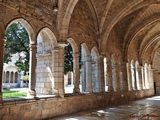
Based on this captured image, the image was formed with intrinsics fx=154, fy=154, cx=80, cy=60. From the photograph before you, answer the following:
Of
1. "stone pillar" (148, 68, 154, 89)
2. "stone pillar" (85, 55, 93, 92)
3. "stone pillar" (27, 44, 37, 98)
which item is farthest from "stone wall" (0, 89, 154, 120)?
"stone pillar" (148, 68, 154, 89)

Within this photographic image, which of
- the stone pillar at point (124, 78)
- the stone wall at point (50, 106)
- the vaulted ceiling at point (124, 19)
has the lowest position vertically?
the stone wall at point (50, 106)

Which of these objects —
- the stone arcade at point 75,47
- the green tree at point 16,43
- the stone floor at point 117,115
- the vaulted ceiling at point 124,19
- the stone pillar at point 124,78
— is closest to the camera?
the stone arcade at point 75,47

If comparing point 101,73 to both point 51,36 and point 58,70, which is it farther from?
point 51,36

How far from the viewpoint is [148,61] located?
45.5 ft

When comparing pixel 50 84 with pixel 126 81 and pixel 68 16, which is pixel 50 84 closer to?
pixel 68 16

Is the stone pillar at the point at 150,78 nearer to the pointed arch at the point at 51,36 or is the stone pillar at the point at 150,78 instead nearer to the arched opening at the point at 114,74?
the arched opening at the point at 114,74

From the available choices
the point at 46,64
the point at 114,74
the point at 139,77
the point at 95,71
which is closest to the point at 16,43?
the point at 46,64

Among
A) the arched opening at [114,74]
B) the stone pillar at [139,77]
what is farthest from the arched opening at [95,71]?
the stone pillar at [139,77]

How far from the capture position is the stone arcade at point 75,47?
12.9ft

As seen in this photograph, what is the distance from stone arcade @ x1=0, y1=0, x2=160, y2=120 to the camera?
3.93m

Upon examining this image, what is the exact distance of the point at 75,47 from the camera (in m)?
5.79

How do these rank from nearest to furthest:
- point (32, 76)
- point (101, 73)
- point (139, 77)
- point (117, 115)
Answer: point (32, 76) < point (117, 115) < point (101, 73) < point (139, 77)

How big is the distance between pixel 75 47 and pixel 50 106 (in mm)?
2376

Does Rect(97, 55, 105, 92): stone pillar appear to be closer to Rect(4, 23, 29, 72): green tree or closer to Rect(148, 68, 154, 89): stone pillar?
Rect(4, 23, 29, 72): green tree
